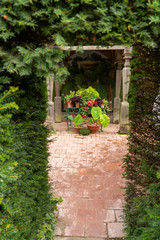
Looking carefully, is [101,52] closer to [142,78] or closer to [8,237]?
[142,78]

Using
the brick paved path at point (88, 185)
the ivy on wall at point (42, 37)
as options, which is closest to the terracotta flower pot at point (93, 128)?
the brick paved path at point (88, 185)

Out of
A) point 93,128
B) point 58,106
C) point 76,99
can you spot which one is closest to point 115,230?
point 93,128

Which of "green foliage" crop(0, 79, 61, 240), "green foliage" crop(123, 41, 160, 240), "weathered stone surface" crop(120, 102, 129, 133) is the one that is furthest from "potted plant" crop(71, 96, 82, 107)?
"green foliage" crop(0, 79, 61, 240)

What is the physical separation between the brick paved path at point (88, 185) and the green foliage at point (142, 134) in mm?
690

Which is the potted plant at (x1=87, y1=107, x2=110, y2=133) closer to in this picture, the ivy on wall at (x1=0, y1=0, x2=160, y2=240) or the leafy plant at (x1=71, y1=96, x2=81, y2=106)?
the leafy plant at (x1=71, y1=96, x2=81, y2=106)

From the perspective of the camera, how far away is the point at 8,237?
145 centimetres

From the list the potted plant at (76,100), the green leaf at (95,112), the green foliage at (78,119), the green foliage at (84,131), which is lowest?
the green foliage at (84,131)

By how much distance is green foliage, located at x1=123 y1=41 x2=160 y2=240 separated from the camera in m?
1.85

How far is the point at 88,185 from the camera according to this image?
3.80m

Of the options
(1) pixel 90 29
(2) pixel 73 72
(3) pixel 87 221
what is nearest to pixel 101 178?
(3) pixel 87 221

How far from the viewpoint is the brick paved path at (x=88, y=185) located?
2738mm

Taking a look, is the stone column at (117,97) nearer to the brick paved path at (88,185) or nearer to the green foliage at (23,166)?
the brick paved path at (88,185)

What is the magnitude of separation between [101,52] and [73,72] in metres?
1.78

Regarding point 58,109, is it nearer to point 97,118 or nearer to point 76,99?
point 76,99
